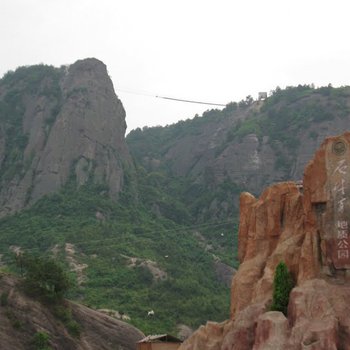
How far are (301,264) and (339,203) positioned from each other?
6.71 ft

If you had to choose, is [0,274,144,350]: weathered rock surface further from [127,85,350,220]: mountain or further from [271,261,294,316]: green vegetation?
[127,85,350,220]: mountain

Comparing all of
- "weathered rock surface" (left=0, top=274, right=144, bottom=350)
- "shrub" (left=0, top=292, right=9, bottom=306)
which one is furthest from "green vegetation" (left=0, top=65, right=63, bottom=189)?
"shrub" (left=0, top=292, right=9, bottom=306)

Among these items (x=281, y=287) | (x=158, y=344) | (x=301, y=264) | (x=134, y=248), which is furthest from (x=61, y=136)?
(x=281, y=287)

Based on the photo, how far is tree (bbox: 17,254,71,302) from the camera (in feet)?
106

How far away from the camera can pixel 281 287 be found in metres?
18.3

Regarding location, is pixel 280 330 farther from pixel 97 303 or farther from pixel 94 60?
pixel 94 60

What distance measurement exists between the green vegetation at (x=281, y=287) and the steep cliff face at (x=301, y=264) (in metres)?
0.28

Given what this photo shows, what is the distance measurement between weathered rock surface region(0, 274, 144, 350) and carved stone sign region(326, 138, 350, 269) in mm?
15949

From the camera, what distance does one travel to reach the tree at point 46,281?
32.3 metres

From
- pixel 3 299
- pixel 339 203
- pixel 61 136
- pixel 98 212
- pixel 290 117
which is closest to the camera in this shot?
pixel 339 203

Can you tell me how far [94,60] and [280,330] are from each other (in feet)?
220

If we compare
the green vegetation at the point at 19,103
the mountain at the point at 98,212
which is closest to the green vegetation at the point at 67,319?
the mountain at the point at 98,212

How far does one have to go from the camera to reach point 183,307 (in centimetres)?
4731

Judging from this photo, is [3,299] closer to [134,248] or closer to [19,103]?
[134,248]
